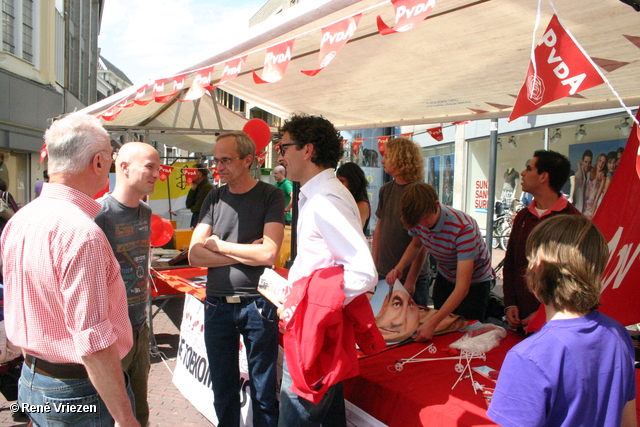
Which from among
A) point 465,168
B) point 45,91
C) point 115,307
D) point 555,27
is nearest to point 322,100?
point 555,27

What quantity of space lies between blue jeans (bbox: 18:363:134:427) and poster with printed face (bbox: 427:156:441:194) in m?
14.1

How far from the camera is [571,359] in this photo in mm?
1231

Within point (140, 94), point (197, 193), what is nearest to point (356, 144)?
point (197, 193)

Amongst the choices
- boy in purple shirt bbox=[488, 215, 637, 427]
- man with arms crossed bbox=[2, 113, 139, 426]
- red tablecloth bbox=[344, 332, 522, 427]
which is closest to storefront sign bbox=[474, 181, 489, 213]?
red tablecloth bbox=[344, 332, 522, 427]

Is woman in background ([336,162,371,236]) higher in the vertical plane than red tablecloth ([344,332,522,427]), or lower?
higher

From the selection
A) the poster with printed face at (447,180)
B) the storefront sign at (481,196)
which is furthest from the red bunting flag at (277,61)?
the poster with printed face at (447,180)

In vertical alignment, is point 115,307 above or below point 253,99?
below

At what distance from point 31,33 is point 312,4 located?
1539 centimetres

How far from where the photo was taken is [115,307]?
5.20 ft

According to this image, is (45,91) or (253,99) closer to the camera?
(253,99)

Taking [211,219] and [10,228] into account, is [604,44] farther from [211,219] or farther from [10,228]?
[10,228]

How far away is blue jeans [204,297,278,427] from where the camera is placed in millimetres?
2373

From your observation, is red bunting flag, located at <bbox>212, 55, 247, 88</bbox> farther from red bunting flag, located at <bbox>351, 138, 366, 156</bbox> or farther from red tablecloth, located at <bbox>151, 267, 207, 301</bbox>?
red bunting flag, located at <bbox>351, 138, 366, 156</bbox>

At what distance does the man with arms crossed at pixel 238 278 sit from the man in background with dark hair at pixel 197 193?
19.4 feet
